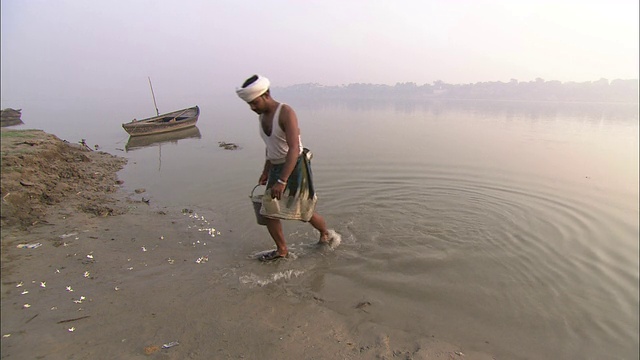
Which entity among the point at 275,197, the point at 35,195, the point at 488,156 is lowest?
the point at 488,156

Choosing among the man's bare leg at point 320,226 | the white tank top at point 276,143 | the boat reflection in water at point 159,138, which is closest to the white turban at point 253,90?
the white tank top at point 276,143

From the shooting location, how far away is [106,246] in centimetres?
450

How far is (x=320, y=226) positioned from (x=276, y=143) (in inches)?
55.7

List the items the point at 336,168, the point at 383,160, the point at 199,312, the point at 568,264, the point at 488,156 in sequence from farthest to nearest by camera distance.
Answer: the point at 488,156 < the point at 383,160 < the point at 336,168 < the point at 568,264 < the point at 199,312

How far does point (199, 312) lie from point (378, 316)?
1.65 meters

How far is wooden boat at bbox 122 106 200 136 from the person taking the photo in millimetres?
19234

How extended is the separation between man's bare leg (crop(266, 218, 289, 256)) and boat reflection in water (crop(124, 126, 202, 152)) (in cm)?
1405

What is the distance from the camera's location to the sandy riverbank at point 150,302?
2584 mm

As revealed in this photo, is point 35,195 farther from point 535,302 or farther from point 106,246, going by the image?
point 535,302

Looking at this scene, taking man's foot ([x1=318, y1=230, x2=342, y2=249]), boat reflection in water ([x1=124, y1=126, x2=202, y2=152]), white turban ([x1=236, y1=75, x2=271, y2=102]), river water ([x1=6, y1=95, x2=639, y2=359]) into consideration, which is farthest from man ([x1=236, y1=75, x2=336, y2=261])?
boat reflection in water ([x1=124, y1=126, x2=202, y2=152])

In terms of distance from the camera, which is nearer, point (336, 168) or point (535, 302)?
point (535, 302)

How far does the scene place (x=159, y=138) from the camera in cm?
1989

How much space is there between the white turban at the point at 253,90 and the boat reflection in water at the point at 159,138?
14.5m

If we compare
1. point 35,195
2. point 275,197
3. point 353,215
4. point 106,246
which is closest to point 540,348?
point 275,197
